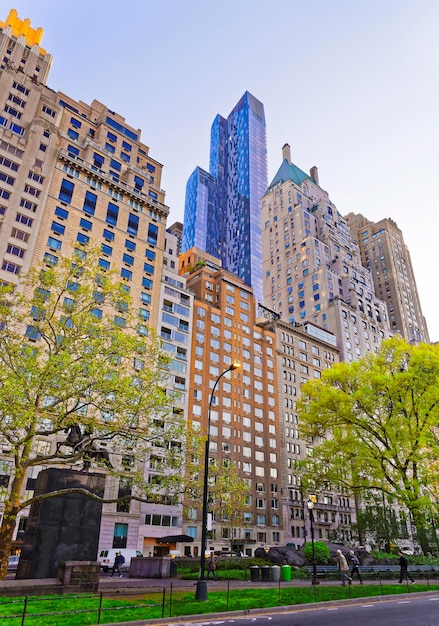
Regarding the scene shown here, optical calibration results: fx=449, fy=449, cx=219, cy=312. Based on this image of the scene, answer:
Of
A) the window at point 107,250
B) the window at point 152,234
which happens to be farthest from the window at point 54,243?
the window at point 152,234

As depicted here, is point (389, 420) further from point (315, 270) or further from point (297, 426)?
point (315, 270)

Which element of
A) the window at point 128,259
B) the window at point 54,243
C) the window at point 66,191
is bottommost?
the window at point 54,243

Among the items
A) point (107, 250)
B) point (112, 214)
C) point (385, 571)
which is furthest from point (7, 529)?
point (112, 214)

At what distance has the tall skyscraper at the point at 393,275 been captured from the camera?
15512cm

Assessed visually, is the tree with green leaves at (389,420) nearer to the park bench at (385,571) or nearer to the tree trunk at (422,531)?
the tree trunk at (422,531)

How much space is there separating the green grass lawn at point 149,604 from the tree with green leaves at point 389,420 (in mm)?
13263

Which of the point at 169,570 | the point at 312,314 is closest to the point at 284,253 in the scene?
the point at 312,314

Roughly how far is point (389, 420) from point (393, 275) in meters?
136

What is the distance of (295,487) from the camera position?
253ft

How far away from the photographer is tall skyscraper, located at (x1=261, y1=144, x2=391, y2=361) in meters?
111

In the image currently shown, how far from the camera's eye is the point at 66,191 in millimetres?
66938

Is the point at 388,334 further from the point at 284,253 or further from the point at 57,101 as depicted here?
the point at 57,101

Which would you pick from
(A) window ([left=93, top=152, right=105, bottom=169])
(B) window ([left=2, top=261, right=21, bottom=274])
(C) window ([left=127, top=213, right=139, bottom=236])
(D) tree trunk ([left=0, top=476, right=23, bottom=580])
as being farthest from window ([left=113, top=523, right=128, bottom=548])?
(A) window ([left=93, top=152, right=105, bottom=169])

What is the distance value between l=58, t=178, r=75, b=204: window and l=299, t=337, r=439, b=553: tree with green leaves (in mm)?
46334
